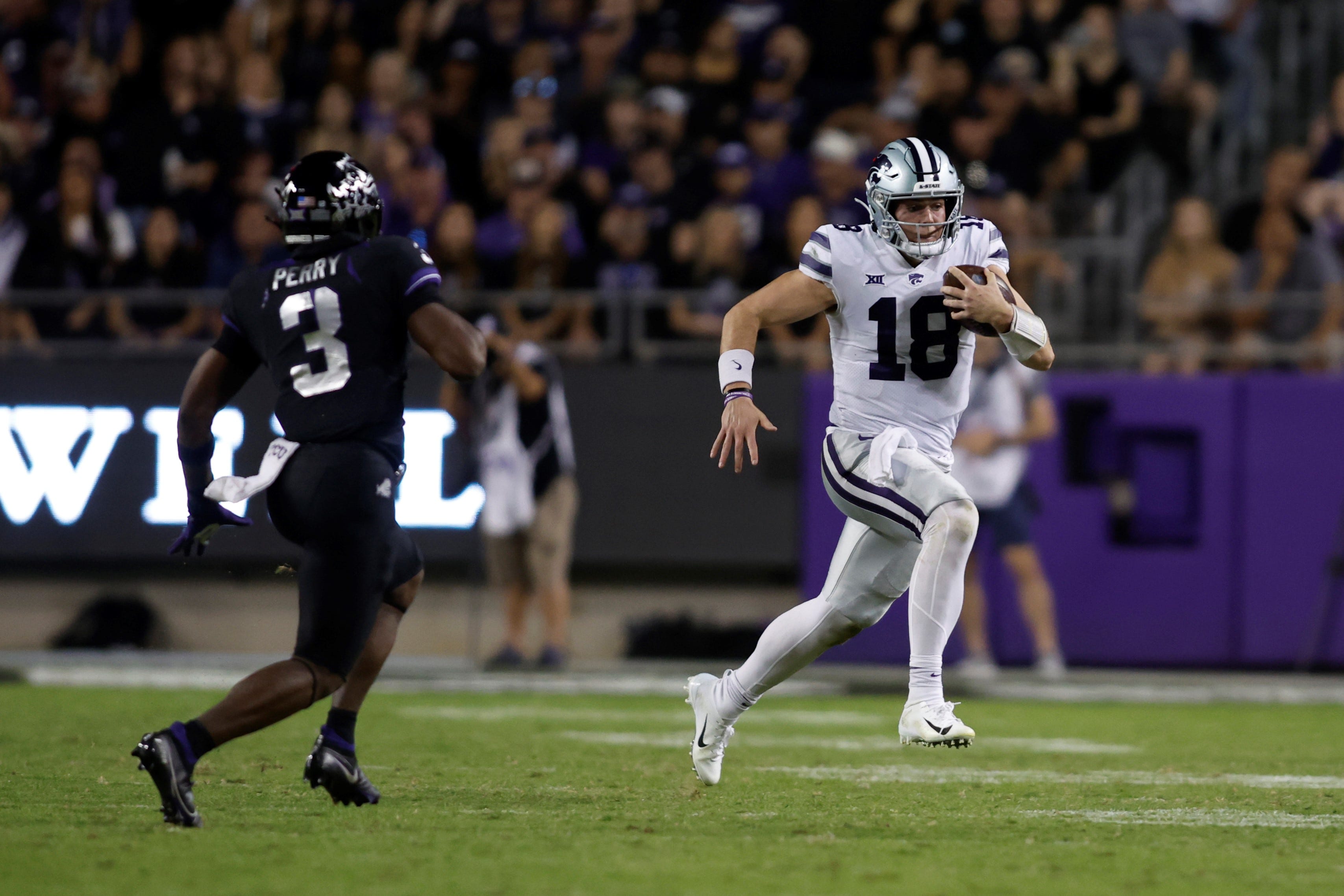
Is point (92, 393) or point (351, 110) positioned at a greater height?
point (351, 110)

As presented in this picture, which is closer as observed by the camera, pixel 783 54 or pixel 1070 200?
pixel 1070 200

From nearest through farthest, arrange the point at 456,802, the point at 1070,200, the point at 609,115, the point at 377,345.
→ the point at 377,345 < the point at 456,802 < the point at 1070,200 < the point at 609,115

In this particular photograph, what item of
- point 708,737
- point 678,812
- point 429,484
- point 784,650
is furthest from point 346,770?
point 429,484

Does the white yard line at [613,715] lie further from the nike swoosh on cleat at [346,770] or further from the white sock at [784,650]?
the nike swoosh on cleat at [346,770]

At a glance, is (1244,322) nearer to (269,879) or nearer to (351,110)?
(351,110)

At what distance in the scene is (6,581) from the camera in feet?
39.4

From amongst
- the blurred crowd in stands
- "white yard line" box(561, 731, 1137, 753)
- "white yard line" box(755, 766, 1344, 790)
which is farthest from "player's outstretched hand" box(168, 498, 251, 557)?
the blurred crowd in stands

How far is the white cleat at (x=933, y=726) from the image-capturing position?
219 inches

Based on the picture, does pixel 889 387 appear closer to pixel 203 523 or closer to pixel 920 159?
pixel 920 159

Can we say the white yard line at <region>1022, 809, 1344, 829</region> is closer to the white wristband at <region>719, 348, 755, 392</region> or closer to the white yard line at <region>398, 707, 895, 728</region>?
the white wristband at <region>719, 348, 755, 392</region>

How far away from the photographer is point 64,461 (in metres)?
11.9

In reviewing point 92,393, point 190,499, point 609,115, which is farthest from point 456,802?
point 609,115

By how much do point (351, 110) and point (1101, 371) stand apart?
5832mm

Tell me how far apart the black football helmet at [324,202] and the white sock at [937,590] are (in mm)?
1949
